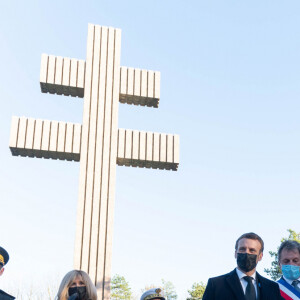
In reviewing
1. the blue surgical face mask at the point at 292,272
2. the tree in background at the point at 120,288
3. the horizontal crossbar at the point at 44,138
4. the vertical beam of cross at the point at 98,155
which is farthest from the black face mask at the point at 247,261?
the tree in background at the point at 120,288

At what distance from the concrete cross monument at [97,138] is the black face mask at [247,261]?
6635 mm

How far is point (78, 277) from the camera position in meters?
4.21

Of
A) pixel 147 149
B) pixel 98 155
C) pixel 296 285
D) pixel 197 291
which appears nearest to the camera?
pixel 296 285

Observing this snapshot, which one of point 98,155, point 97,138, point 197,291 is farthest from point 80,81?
point 197,291

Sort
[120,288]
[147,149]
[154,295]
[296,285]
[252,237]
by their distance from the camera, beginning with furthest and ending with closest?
[120,288], [147,149], [296,285], [154,295], [252,237]

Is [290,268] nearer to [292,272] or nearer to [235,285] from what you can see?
[292,272]

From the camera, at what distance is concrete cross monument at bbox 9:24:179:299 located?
414 inches

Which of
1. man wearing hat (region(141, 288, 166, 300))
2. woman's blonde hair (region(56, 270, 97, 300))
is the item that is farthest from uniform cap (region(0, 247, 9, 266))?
man wearing hat (region(141, 288, 166, 300))

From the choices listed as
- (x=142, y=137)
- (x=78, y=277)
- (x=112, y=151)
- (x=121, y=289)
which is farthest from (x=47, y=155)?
(x=121, y=289)

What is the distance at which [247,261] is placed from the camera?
412cm

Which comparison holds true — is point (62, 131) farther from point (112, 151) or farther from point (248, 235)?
point (248, 235)

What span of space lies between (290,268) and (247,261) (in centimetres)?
85

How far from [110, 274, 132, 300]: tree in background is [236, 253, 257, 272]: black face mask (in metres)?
51.8

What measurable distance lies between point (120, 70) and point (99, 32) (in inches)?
45.9
